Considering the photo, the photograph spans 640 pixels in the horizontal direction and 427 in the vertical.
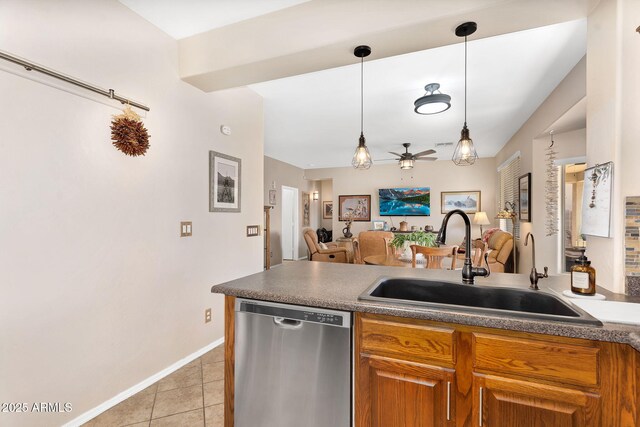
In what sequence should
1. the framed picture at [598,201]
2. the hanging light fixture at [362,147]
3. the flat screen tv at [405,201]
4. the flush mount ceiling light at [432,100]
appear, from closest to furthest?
the framed picture at [598,201] → the hanging light fixture at [362,147] → the flush mount ceiling light at [432,100] → the flat screen tv at [405,201]

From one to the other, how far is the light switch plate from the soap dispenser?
252 centimetres

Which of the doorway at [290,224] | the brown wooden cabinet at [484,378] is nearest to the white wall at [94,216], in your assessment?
the brown wooden cabinet at [484,378]

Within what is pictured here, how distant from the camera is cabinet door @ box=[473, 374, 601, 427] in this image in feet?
3.04

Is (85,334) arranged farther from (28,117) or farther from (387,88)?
(387,88)

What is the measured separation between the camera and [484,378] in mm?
1035

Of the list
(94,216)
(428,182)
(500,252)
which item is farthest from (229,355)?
(428,182)

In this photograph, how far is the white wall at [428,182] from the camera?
6559 mm

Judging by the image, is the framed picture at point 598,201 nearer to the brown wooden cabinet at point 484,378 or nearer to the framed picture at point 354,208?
the brown wooden cabinet at point 484,378

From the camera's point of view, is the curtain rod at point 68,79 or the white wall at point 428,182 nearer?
the curtain rod at point 68,79

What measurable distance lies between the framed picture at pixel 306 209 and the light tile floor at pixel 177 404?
6076 mm

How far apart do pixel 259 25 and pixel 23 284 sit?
83.5 inches

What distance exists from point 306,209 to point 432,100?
577cm

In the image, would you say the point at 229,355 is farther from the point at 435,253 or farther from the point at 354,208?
the point at 354,208

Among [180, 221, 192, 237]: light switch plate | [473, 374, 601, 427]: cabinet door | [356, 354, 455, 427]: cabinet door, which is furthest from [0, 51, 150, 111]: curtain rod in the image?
[473, 374, 601, 427]: cabinet door
